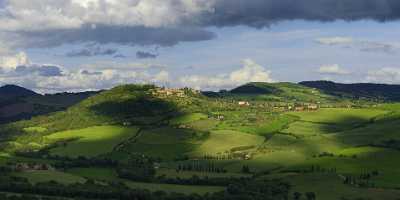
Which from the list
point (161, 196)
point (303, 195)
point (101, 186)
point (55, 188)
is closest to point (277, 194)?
point (303, 195)

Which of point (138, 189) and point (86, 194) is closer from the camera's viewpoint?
point (86, 194)

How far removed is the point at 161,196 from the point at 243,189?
87.8 feet

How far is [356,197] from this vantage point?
19300 centimetres

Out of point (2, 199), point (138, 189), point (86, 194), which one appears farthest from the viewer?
point (138, 189)

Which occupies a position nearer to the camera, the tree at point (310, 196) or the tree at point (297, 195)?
the tree at point (297, 195)

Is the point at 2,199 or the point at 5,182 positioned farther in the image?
the point at 5,182

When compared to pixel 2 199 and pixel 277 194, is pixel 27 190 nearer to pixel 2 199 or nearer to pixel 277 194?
pixel 2 199

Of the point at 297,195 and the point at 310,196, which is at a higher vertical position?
the point at 297,195

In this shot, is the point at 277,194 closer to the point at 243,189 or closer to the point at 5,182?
the point at 243,189

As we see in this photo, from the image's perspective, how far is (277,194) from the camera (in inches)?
7776

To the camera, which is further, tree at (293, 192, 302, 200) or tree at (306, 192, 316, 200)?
tree at (306, 192, 316, 200)

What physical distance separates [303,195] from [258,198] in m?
19.4

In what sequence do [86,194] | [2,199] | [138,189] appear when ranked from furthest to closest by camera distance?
[138,189] → [86,194] → [2,199]

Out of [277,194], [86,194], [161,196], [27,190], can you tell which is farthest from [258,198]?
[27,190]
